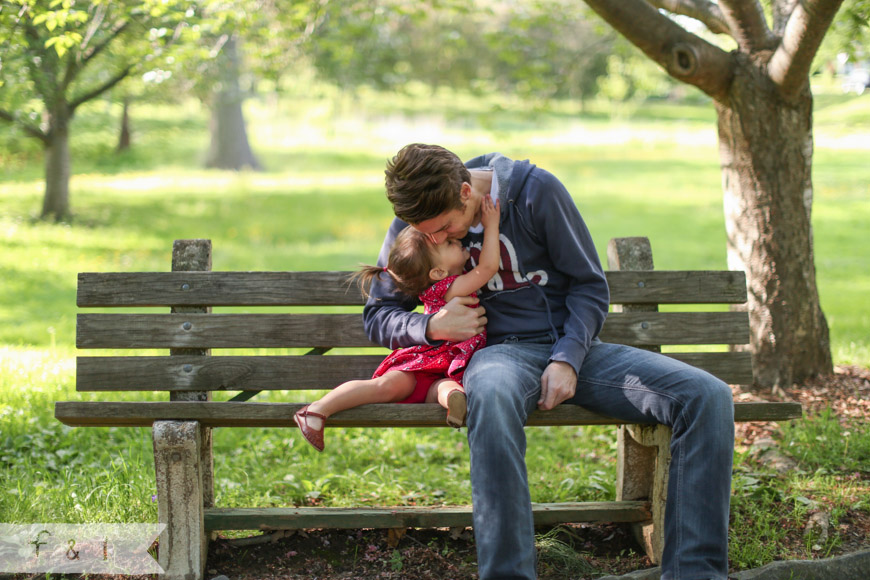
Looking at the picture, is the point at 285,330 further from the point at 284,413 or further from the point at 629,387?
the point at 629,387

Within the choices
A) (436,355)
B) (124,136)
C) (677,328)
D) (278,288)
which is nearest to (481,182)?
(436,355)

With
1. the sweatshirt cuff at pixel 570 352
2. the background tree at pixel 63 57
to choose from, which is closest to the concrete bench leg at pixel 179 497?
the sweatshirt cuff at pixel 570 352

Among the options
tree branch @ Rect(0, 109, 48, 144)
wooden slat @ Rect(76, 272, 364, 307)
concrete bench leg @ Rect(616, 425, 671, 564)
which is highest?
tree branch @ Rect(0, 109, 48, 144)

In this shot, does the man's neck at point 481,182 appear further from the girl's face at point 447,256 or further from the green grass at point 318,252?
the green grass at point 318,252

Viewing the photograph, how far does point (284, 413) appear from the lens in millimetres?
2918

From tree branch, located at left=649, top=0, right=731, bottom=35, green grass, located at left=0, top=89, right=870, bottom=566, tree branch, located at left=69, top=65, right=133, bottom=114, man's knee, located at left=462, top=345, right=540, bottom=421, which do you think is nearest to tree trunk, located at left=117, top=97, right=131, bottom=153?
green grass, located at left=0, top=89, right=870, bottom=566

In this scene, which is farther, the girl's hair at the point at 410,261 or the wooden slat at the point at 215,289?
the wooden slat at the point at 215,289

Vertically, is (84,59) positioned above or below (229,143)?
below

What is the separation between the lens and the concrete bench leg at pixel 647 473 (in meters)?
3.10

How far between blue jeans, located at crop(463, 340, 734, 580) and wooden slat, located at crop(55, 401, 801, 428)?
105 millimetres

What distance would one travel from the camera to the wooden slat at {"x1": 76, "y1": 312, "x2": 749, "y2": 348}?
3.35 meters

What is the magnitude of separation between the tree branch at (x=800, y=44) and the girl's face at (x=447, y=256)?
81.2 inches

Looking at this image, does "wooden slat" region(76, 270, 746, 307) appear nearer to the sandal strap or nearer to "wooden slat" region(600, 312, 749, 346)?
"wooden slat" region(600, 312, 749, 346)

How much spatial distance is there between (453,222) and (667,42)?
6.30ft
